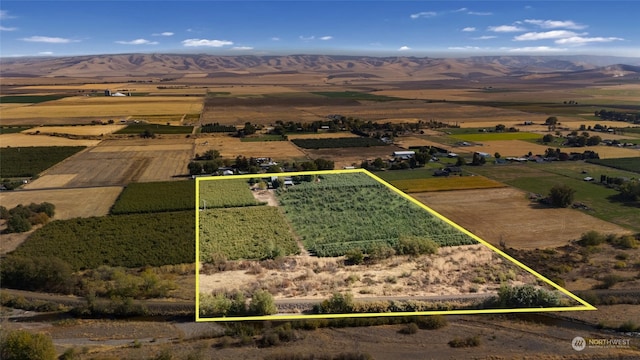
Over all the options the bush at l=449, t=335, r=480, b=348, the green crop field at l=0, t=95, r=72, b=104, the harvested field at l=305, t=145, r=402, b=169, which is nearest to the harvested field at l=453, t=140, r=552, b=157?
the harvested field at l=305, t=145, r=402, b=169

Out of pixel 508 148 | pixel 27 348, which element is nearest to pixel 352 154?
pixel 508 148

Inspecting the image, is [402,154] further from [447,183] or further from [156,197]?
[156,197]

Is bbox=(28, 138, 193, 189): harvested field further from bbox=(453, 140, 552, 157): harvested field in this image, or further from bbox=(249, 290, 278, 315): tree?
bbox=(249, 290, 278, 315): tree

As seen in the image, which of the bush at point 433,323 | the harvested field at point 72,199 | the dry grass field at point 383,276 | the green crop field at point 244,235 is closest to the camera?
the dry grass field at point 383,276

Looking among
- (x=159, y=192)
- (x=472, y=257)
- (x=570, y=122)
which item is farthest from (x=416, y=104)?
(x=472, y=257)

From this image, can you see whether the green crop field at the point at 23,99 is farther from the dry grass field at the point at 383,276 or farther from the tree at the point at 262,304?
the dry grass field at the point at 383,276

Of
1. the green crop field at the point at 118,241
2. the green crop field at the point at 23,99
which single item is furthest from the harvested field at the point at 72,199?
the green crop field at the point at 23,99
